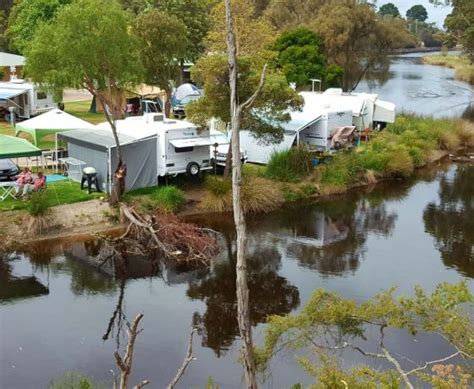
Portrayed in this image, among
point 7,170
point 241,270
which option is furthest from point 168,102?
point 241,270

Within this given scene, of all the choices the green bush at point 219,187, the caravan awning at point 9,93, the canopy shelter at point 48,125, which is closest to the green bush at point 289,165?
the green bush at point 219,187

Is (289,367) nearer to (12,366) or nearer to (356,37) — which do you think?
(12,366)

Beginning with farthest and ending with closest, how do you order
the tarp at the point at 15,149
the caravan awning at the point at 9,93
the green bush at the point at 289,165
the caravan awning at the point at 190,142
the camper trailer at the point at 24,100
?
the camper trailer at the point at 24,100
the caravan awning at the point at 9,93
the green bush at the point at 289,165
the caravan awning at the point at 190,142
the tarp at the point at 15,149

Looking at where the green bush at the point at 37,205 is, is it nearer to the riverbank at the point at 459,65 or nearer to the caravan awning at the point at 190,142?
the caravan awning at the point at 190,142

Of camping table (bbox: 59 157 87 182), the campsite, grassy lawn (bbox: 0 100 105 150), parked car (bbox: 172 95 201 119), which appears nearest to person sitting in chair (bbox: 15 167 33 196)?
the campsite

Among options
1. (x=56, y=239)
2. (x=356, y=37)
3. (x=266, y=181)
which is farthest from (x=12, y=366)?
(x=356, y=37)

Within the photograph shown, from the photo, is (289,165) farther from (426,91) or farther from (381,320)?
(426,91)
